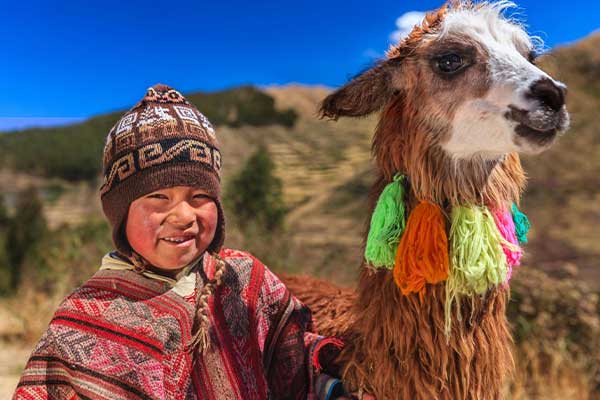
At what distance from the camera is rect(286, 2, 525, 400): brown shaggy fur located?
163 cm

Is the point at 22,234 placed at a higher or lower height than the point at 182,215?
lower

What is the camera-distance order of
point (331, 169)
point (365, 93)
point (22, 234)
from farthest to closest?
point (331, 169) → point (22, 234) → point (365, 93)

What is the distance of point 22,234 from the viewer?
10.6 m

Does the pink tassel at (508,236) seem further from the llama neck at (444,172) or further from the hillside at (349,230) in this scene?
the hillside at (349,230)

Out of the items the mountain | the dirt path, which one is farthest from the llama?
the dirt path

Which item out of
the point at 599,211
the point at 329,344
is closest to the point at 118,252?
the point at 329,344

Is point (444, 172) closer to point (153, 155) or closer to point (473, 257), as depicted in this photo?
point (473, 257)

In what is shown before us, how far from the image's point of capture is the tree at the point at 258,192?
9.96 meters

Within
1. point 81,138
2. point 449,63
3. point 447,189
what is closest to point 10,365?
point 447,189

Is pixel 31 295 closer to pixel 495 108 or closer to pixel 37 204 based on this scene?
pixel 37 204

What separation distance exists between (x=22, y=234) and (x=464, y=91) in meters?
11.0

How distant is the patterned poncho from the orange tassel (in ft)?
1.56

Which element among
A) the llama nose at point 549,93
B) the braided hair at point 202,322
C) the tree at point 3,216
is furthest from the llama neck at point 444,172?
the tree at point 3,216

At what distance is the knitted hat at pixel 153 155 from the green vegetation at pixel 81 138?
18373 mm
